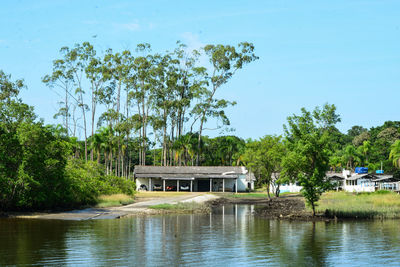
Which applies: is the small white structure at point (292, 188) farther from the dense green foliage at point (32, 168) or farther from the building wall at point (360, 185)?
the dense green foliage at point (32, 168)

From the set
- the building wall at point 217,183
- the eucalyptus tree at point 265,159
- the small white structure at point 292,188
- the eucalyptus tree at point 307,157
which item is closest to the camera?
the eucalyptus tree at point 307,157

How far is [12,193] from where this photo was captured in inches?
1345

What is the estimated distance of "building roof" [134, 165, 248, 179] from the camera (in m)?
75.1

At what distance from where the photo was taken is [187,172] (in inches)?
3019

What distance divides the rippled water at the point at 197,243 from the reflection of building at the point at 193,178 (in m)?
44.0

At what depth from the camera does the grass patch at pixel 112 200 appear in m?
41.3

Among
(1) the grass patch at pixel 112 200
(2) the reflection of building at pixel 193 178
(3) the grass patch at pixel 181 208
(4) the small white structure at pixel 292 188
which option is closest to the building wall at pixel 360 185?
(4) the small white structure at pixel 292 188

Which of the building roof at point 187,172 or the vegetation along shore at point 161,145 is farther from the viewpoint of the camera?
the building roof at point 187,172

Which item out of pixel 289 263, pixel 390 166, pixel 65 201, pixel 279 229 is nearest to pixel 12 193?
pixel 65 201

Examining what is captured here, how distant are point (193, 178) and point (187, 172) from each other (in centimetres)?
280

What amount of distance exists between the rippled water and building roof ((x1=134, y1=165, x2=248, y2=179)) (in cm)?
4405

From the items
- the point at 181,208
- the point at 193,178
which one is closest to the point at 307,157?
the point at 181,208

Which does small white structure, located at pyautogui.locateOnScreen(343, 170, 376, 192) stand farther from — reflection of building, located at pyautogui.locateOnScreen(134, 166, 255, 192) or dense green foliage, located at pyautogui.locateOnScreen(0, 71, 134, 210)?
dense green foliage, located at pyautogui.locateOnScreen(0, 71, 134, 210)

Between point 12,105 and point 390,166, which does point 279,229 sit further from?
point 390,166
